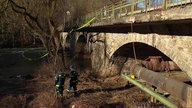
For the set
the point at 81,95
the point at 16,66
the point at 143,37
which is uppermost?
the point at 143,37

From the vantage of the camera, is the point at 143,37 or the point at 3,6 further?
the point at 3,6

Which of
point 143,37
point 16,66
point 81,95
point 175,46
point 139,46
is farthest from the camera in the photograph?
point 16,66

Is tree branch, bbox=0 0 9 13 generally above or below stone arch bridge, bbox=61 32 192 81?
above

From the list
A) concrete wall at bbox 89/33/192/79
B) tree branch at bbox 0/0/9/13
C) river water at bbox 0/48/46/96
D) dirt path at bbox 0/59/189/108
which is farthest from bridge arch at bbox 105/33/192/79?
tree branch at bbox 0/0/9/13

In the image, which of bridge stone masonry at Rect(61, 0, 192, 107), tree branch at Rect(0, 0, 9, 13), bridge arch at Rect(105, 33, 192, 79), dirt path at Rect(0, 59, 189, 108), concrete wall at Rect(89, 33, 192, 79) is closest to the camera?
bridge stone masonry at Rect(61, 0, 192, 107)

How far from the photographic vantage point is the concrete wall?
9805mm

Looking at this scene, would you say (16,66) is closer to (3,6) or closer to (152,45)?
(3,6)

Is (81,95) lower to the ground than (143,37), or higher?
lower

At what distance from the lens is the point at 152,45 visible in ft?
40.8

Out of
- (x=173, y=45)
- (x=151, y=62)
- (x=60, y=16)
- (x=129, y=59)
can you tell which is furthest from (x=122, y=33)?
(x=60, y=16)

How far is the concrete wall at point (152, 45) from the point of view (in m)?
9.80

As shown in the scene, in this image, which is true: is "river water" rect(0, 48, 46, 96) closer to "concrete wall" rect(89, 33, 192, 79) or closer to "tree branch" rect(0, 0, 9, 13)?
"tree branch" rect(0, 0, 9, 13)

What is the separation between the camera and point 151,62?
60.6ft

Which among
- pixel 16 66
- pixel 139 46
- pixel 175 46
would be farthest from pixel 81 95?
pixel 16 66
